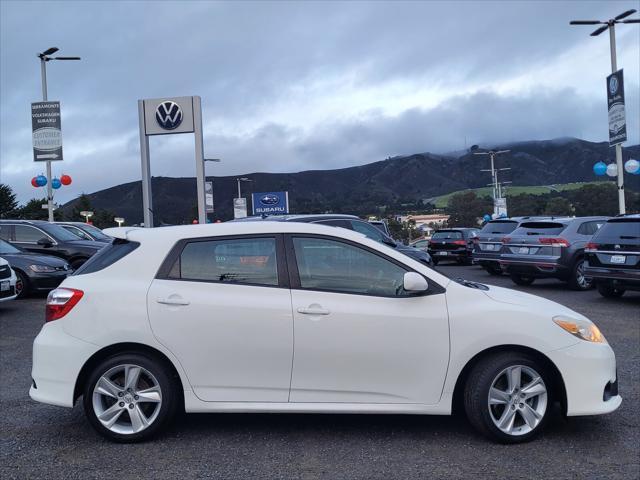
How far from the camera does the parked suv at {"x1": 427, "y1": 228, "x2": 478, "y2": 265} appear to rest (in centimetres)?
2564

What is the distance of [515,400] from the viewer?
185 inches

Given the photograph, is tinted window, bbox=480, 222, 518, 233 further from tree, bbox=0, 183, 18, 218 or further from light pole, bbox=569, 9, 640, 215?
Result: tree, bbox=0, 183, 18, 218

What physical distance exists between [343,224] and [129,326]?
873cm

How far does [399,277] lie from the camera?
4.86 metres

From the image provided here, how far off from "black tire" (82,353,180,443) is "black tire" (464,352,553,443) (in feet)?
6.83

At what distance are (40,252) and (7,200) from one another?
3402cm

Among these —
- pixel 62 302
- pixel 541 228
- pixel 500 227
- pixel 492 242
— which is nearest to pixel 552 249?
pixel 541 228

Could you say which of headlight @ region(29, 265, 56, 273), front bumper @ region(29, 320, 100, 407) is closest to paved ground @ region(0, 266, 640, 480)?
front bumper @ region(29, 320, 100, 407)

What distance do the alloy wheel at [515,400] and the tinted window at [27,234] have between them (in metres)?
14.2

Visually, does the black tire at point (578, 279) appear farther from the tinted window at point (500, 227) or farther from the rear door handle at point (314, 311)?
A: the rear door handle at point (314, 311)

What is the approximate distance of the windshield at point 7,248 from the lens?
14391 mm

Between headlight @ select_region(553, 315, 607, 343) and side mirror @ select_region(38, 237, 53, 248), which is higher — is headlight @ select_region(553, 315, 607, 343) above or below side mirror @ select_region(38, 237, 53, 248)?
below

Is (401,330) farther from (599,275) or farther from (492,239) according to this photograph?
(492,239)

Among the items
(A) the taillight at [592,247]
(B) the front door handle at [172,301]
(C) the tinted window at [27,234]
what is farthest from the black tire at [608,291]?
(C) the tinted window at [27,234]
